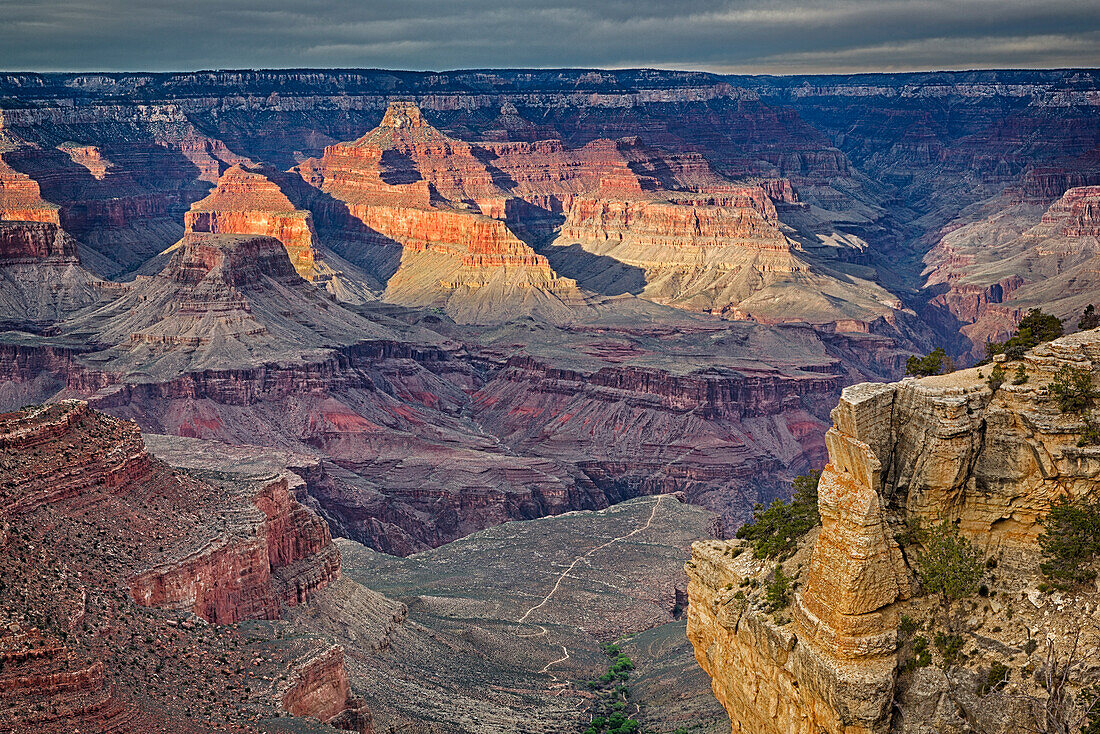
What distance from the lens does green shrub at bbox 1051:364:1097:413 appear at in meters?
29.3

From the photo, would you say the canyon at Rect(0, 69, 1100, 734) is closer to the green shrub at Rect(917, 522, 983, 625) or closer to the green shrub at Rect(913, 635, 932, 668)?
the green shrub at Rect(913, 635, 932, 668)

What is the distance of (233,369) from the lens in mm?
128500

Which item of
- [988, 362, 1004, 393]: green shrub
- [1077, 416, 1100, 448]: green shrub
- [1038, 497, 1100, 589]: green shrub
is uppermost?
[988, 362, 1004, 393]: green shrub

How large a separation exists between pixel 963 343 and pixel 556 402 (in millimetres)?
74201

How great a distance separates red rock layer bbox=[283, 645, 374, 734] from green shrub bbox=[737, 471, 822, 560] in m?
15.9

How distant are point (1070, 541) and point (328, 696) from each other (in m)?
28.0

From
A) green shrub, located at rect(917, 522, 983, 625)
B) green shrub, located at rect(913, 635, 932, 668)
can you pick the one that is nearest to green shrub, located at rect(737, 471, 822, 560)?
green shrub, located at rect(917, 522, 983, 625)

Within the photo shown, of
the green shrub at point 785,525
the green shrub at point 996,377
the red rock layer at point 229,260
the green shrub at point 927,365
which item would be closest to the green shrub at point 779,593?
the green shrub at point 785,525

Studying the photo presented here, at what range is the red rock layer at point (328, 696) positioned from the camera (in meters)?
46.3

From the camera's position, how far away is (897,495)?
101 feet

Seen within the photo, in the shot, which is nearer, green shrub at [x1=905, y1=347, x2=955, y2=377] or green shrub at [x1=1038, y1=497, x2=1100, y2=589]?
green shrub at [x1=1038, y1=497, x2=1100, y2=589]

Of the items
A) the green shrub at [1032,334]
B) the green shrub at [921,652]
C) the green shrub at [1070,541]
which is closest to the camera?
the green shrub at [1070,541]

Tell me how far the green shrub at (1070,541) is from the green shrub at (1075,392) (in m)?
1.90

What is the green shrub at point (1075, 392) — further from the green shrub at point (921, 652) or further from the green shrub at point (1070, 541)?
the green shrub at point (921, 652)
